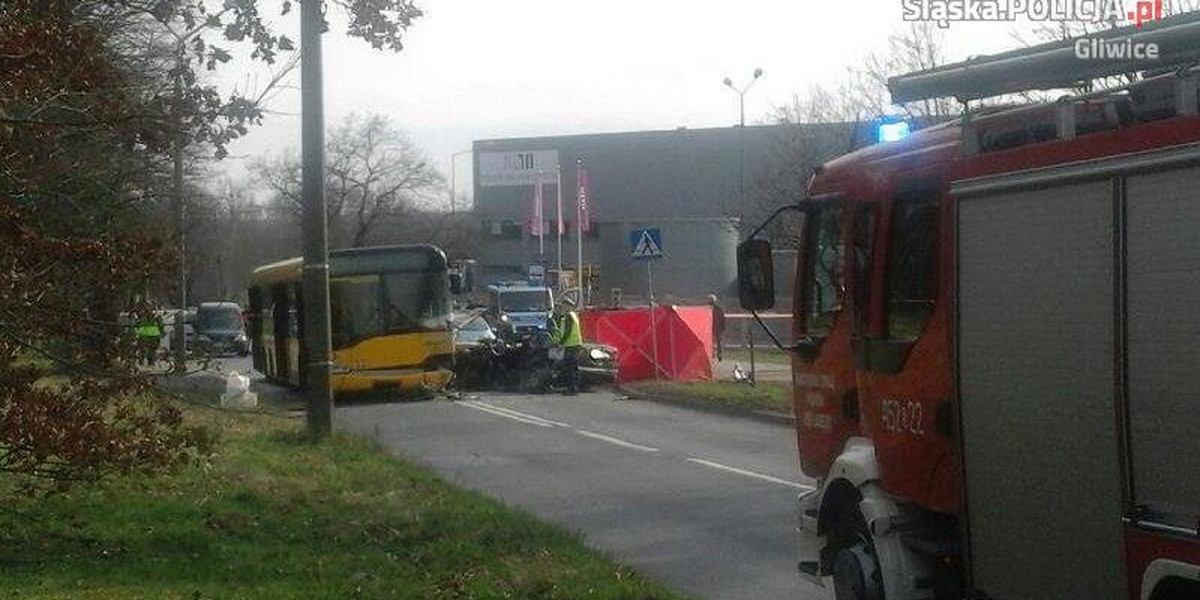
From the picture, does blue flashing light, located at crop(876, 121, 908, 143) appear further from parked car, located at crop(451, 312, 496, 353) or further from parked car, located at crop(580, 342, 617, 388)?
parked car, located at crop(451, 312, 496, 353)

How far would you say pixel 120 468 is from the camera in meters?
8.74

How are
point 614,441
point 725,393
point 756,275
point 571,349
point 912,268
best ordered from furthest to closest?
point 571,349
point 725,393
point 614,441
point 756,275
point 912,268

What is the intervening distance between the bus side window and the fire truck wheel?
47.8 inches

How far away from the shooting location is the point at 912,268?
8.04m

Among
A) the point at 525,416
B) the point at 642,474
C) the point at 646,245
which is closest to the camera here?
the point at 642,474

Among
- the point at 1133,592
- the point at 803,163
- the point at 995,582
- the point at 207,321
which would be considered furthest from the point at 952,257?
the point at 207,321

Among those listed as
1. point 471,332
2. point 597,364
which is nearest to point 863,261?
point 597,364

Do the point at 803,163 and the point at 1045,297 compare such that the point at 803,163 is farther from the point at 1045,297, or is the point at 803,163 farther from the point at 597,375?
the point at 1045,297

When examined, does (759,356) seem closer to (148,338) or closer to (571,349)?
(571,349)

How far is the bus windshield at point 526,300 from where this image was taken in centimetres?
4812

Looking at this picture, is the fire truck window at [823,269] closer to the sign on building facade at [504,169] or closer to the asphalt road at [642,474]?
the asphalt road at [642,474]

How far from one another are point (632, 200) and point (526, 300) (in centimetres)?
4580

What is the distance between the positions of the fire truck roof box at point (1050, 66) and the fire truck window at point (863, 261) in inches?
24.6

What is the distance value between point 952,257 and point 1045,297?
84 cm
